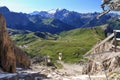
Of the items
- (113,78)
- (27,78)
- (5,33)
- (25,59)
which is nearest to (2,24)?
(5,33)

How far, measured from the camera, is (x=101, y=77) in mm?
40375

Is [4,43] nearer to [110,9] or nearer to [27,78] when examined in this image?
[27,78]

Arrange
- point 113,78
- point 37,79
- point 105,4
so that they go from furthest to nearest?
point 37,79 < point 113,78 < point 105,4

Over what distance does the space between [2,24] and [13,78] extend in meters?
15.2

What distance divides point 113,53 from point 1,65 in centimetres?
4054

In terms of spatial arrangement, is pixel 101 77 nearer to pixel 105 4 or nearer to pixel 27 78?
pixel 27 78

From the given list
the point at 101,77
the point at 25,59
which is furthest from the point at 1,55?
the point at 25,59

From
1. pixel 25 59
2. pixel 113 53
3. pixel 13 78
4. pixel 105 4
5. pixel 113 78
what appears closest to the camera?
pixel 105 4

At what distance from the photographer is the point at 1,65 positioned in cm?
6081

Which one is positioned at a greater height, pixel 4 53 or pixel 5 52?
pixel 5 52

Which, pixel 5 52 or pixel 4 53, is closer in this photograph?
pixel 4 53

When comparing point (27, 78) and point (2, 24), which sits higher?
point (2, 24)

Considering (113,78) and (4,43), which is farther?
(4,43)

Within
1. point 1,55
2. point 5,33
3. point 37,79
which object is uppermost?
point 5,33
